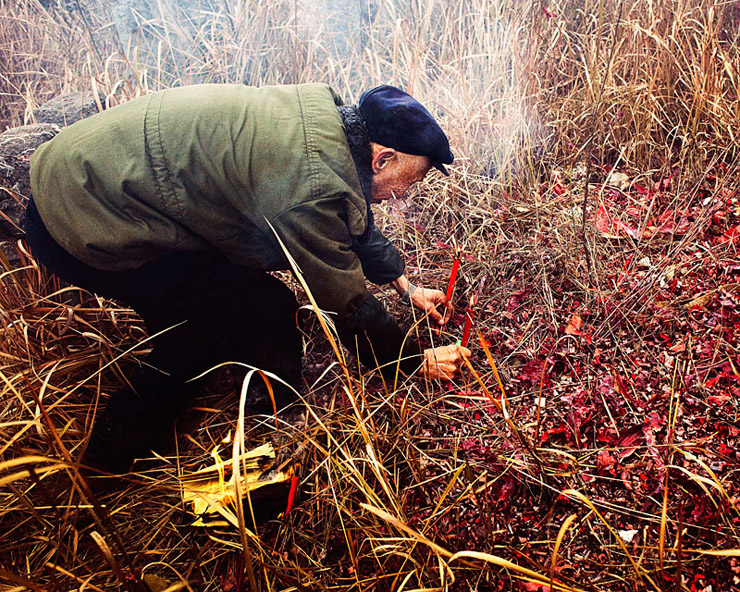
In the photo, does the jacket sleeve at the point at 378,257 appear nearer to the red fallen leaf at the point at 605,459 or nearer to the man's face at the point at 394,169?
the man's face at the point at 394,169

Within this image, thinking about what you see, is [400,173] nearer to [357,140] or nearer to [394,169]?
[394,169]

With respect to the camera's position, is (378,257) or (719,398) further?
(378,257)

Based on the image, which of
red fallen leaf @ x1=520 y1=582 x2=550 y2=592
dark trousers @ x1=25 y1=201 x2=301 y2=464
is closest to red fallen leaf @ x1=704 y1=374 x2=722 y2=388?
red fallen leaf @ x1=520 y1=582 x2=550 y2=592

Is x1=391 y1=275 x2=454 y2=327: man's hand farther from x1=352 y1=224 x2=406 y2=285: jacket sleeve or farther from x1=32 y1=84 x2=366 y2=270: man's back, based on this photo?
x1=32 y1=84 x2=366 y2=270: man's back

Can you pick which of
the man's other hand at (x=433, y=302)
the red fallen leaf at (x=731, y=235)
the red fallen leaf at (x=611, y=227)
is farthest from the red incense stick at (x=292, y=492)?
the red fallen leaf at (x=731, y=235)

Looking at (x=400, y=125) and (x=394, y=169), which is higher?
(x=400, y=125)

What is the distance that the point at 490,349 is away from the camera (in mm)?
2070

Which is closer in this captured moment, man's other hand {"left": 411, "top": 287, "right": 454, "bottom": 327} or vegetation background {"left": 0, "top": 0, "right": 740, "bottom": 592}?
vegetation background {"left": 0, "top": 0, "right": 740, "bottom": 592}

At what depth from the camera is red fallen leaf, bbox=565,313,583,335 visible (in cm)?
199

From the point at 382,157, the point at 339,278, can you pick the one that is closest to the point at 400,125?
the point at 382,157

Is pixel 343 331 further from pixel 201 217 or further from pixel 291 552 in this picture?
pixel 291 552

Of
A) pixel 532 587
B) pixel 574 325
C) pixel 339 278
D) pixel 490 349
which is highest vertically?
pixel 339 278

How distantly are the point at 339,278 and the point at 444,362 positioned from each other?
24.0 inches

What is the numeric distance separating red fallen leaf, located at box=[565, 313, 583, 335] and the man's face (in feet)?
2.89
